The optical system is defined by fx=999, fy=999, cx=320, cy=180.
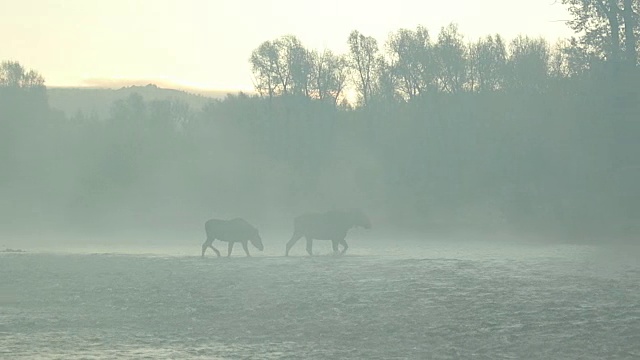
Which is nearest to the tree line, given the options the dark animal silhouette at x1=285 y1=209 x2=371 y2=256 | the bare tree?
the bare tree

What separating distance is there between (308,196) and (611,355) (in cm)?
6012

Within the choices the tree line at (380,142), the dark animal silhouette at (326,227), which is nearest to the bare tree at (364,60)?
the tree line at (380,142)

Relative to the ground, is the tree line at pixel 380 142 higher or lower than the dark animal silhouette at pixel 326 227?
higher

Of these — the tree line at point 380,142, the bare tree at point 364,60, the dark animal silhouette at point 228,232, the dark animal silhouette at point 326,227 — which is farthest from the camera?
the bare tree at point 364,60

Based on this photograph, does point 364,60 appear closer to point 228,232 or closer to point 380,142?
point 380,142

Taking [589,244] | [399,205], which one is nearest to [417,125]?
[399,205]

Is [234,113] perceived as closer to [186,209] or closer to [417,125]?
[186,209]

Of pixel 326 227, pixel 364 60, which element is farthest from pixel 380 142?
pixel 326 227

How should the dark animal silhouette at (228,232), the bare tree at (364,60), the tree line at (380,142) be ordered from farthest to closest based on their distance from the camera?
1. the bare tree at (364,60)
2. the tree line at (380,142)
3. the dark animal silhouette at (228,232)

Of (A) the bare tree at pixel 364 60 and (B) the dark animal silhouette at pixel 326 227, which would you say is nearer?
(B) the dark animal silhouette at pixel 326 227

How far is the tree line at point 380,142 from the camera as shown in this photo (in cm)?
4928

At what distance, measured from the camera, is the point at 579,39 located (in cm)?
4938

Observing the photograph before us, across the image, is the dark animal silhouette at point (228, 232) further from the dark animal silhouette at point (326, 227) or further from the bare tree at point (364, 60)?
the bare tree at point (364, 60)

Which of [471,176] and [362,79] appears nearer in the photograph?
[471,176]
